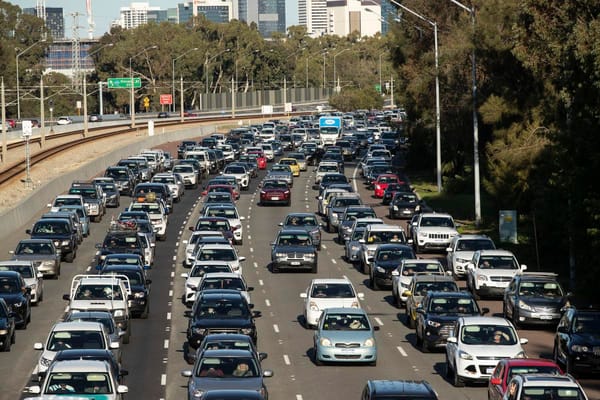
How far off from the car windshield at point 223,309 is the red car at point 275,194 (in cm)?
3778

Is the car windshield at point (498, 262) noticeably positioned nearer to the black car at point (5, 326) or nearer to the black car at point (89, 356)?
the black car at point (5, 326)

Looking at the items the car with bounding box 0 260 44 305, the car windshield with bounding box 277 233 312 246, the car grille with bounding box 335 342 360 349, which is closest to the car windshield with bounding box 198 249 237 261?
the car windshield with bounding box 277 233 312 246

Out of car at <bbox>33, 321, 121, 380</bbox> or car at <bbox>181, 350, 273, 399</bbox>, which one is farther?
car at <bbox>33, 321, 121, 380</bbox>

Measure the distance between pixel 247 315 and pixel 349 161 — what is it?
72.5 m

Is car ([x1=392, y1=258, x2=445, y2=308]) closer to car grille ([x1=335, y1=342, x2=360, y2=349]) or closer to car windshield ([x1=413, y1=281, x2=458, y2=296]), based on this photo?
car windshield ([x1=413, y1=281, x2=458, y2=296])

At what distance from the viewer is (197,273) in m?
41.1

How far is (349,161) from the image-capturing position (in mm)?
104688

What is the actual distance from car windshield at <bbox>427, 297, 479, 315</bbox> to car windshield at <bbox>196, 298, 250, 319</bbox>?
4.48m

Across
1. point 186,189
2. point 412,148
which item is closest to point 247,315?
point 186,189

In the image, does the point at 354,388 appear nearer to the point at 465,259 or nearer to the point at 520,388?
the point at 520,388

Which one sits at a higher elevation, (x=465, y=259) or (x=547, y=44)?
(x=547, y=44)

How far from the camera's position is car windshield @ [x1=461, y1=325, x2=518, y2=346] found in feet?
93.9

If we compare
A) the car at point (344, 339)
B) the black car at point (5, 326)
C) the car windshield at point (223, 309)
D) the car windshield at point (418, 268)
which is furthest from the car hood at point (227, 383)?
the car windshield at point (418, 268)

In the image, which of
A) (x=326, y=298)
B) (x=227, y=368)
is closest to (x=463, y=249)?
(x=326, y=298)
